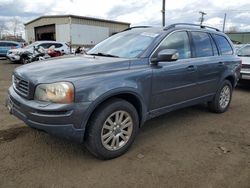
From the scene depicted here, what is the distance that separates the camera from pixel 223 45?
18.6 feet

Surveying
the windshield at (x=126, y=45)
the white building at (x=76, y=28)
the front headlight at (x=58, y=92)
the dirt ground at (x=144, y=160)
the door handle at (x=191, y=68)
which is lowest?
the dirt ground at (x=144, y=160)

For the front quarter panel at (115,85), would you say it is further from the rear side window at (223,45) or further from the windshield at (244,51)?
the windshield at (244,51)

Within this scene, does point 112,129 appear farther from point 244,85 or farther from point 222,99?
point 244,85

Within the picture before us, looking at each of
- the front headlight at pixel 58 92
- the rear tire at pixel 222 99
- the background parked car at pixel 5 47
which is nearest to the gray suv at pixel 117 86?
the front headlight at pixel 58 92

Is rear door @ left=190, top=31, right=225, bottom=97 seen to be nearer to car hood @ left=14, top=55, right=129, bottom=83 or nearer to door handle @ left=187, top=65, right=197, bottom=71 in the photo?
door handle @ left=187, top=65, right=197, bottom=71

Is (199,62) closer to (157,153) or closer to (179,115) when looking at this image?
(179,115)

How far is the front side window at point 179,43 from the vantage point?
4184 mm

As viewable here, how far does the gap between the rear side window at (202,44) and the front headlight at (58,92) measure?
2.71 metres

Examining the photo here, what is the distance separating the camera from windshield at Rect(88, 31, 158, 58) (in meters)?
4.03

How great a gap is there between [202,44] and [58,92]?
3144 mm

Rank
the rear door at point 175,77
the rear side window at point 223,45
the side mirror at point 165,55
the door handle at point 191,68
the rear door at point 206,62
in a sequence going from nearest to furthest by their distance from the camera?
the side mirror at point 165,55, the rear door at point 175,77, the door handle at point 191,68, the rear door at point 206,62, the rear side window at point 223,45

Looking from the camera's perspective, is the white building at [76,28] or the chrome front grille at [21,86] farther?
the white building at [76,28]

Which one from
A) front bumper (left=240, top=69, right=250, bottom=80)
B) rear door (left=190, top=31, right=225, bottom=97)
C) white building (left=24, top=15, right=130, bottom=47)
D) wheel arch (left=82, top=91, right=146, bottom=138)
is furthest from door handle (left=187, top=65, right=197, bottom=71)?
white building (left=24, top=15, right=130, bottom=47)

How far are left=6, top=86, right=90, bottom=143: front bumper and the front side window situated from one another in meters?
1.75
